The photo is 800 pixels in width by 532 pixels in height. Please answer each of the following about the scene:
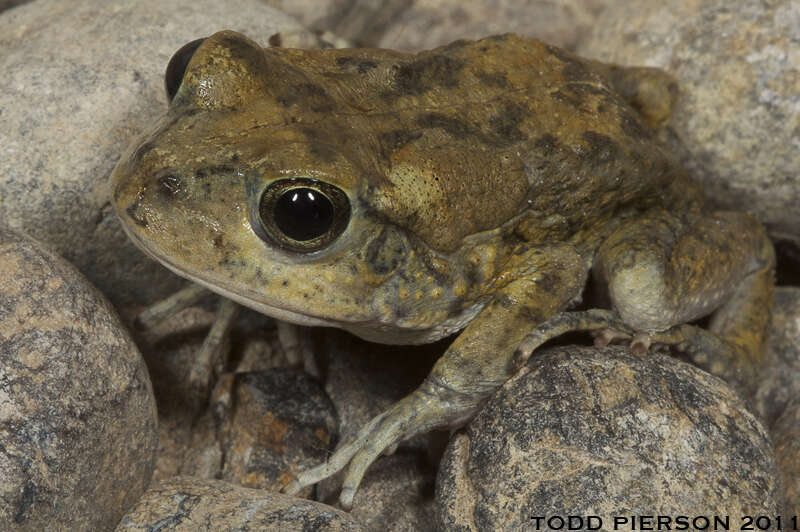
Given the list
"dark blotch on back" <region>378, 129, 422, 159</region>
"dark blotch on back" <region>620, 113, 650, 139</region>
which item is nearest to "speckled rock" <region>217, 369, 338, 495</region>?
"dark blotch on back" <region>378, 129, 422, 159</region>

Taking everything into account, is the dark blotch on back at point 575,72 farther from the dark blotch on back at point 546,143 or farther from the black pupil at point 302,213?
the black pupil at point 302,213

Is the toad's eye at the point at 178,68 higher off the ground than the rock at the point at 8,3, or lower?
higher

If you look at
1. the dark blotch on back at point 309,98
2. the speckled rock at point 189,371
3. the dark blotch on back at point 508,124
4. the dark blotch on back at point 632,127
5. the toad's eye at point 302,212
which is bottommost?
the speckled rock at point 189,371

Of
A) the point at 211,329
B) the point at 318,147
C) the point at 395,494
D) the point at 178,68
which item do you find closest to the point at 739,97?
the point at 318,147

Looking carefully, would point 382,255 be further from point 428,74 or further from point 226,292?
point 428,74

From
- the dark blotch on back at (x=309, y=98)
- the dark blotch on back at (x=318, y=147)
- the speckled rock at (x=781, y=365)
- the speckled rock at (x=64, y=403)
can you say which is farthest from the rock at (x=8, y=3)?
the speckled rock at (x=781, y=365)

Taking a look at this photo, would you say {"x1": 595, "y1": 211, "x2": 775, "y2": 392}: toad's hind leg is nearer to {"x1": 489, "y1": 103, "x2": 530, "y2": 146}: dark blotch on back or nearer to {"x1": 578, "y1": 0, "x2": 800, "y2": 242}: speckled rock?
{"x1": 578, "y1": 0, "x2": 800, "y2": 242}: speckled rock
